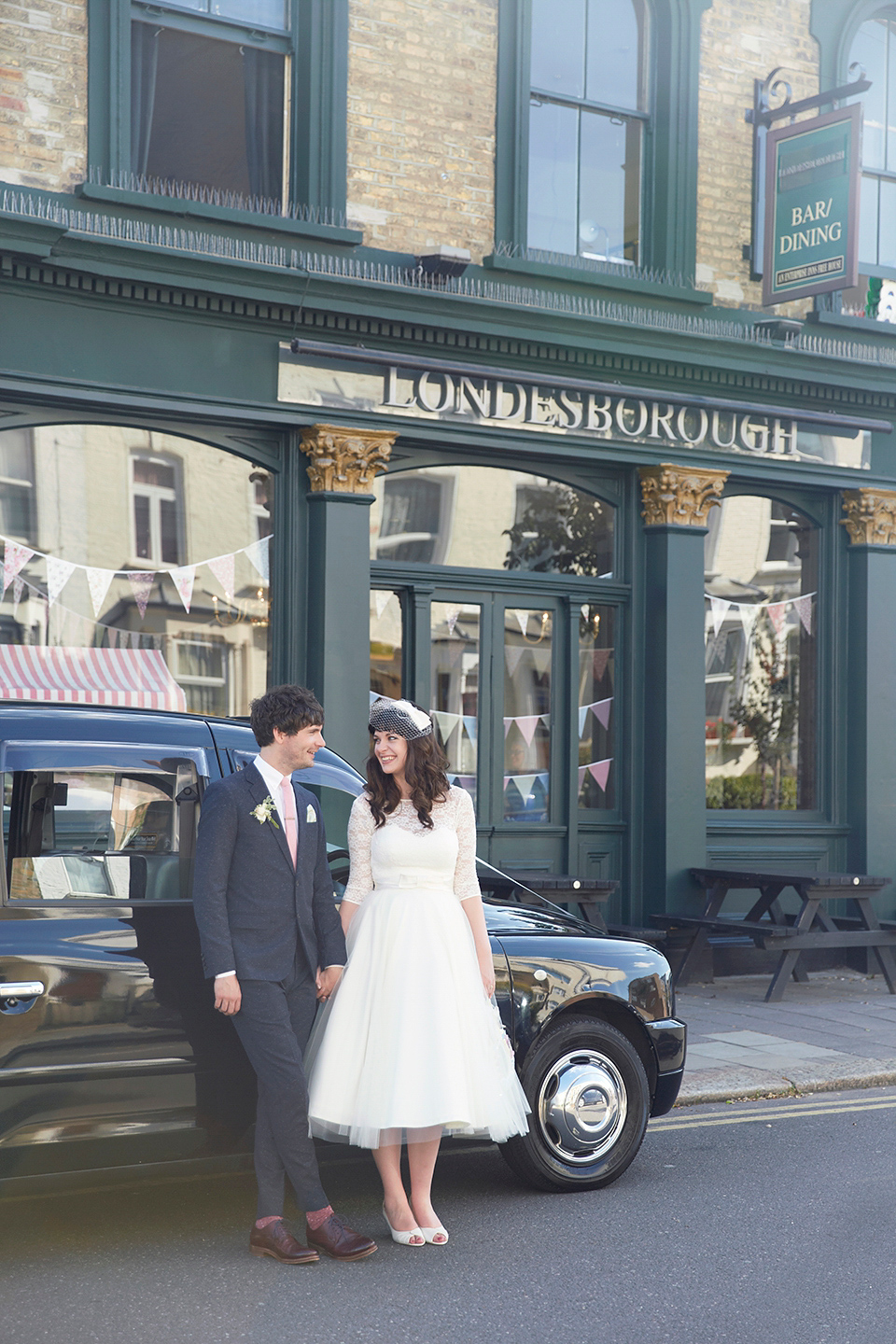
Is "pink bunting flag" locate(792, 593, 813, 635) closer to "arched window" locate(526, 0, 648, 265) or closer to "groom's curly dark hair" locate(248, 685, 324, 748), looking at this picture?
"arched window" locate(526, 0, 648, 265)

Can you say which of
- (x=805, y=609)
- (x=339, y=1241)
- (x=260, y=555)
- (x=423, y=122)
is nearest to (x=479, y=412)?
(x=260, y=555)

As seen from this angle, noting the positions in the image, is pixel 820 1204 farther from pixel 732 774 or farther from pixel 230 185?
pixel 230 185

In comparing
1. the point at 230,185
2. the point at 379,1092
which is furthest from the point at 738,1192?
the point at 230,185

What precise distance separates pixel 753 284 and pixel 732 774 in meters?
4.15

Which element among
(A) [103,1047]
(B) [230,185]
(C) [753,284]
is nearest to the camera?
(A) [103,1047]

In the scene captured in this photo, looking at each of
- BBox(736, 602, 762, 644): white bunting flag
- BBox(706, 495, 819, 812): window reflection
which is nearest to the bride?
BBox(706, 495, 819, 812): window reflection

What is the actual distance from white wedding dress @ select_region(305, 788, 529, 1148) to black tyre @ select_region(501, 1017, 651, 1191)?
0.46 m

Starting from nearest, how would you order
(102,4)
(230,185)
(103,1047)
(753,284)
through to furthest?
(103,1047), (102,4), (230,185), (753,284)

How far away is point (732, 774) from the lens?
1244 cm

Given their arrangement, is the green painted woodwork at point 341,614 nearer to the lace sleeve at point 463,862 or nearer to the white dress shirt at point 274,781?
the lace sleeve at point 463,862

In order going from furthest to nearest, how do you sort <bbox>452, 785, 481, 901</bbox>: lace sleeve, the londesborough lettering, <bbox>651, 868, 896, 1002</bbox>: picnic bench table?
<bbox>651, 868, 896, 1002</bbox>: picnic bench table → the londesborough lettering → <bbox>452, 785, 481, 901</bbox>: lace sleeve

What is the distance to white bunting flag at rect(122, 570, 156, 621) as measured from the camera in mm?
10000

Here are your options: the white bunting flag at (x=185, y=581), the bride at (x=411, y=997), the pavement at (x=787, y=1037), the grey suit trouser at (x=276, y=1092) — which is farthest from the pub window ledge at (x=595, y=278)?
the grey suit trouser at (x=276, y=1092)

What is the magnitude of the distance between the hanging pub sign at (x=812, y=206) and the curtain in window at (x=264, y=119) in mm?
4045
